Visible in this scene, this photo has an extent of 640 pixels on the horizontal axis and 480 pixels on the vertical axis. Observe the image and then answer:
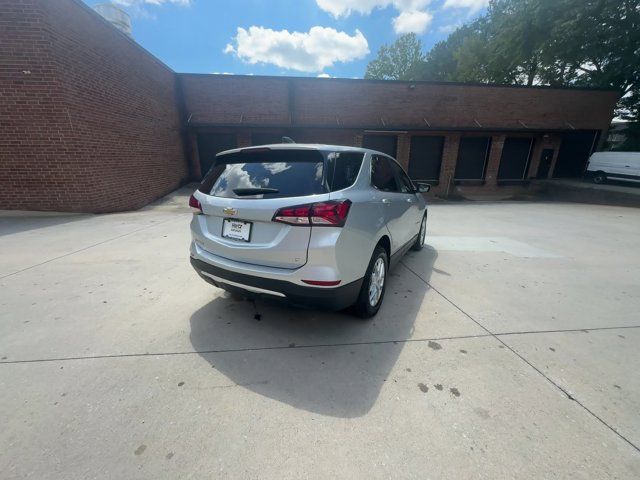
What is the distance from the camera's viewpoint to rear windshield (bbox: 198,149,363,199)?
7.80ft

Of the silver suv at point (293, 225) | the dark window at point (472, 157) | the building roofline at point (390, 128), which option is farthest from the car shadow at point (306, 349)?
the dark window at point (472, 157)

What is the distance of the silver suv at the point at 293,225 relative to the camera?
229cm

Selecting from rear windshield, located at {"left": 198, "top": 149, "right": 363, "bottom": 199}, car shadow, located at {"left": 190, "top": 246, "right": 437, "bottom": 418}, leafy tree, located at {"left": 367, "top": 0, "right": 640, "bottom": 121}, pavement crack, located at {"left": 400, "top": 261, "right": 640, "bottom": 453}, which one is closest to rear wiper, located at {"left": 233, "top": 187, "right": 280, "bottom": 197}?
rear windshield, located at {"left": 198, "top": 149, "right": 363, "bottom": 199}

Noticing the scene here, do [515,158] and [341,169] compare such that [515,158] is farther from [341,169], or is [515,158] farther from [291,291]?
[291,291]

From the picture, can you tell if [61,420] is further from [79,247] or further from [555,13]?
[555,13]

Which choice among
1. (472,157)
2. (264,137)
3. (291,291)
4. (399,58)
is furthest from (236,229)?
(399,58)

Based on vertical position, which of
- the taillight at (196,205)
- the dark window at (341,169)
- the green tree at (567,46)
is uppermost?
the green tree at (567,46)

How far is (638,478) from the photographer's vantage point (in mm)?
1498

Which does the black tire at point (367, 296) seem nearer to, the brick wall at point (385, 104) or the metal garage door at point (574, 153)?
the brick wall at point (385, 104)

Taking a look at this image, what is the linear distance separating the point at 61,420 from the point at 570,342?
412cm

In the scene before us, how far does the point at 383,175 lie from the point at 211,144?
13519 mm

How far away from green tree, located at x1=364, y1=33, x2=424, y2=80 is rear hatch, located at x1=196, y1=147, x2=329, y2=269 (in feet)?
149

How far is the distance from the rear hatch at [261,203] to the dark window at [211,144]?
13.0 metres

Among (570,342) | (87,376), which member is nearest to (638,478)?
(570,342)
